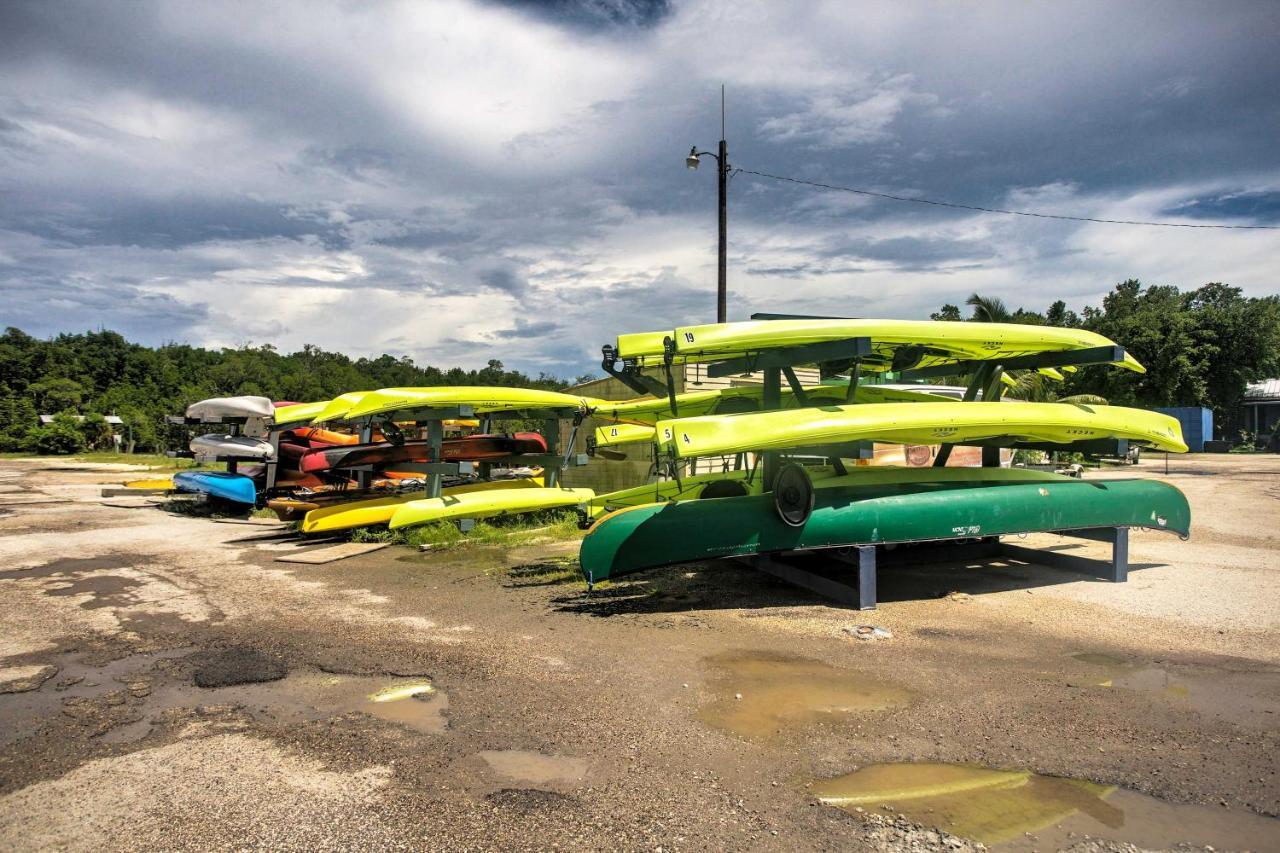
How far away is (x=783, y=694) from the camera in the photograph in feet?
15.1

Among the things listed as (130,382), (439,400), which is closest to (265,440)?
(439,400)

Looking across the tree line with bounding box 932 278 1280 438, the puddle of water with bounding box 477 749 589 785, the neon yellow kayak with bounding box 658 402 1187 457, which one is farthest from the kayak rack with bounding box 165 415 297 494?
the tree line with bounding box 932 278 1280 438

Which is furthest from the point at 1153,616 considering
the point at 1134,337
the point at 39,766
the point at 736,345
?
the point at 1134,337

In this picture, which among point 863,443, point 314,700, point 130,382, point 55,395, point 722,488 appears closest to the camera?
point 314,700

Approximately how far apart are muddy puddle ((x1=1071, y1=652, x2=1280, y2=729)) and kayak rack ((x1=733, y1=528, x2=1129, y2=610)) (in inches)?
73.3

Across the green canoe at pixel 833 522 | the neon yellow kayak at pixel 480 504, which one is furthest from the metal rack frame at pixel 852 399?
the neon yellow kayak at pixel 480 504

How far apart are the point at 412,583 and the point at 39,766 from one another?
14.7 feet

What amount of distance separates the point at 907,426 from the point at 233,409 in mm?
11681

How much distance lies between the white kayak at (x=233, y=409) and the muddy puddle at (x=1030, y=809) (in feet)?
40.4

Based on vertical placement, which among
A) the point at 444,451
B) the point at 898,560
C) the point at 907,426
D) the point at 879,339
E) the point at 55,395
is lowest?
the point at 898,560

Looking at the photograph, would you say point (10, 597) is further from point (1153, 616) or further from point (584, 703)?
point (1153, 616)

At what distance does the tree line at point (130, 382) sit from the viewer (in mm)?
41219

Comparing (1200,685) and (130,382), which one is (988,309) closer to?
(1200,685)

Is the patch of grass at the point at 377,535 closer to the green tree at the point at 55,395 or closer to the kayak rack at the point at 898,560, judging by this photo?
the kayak rack at the point at 898,560
